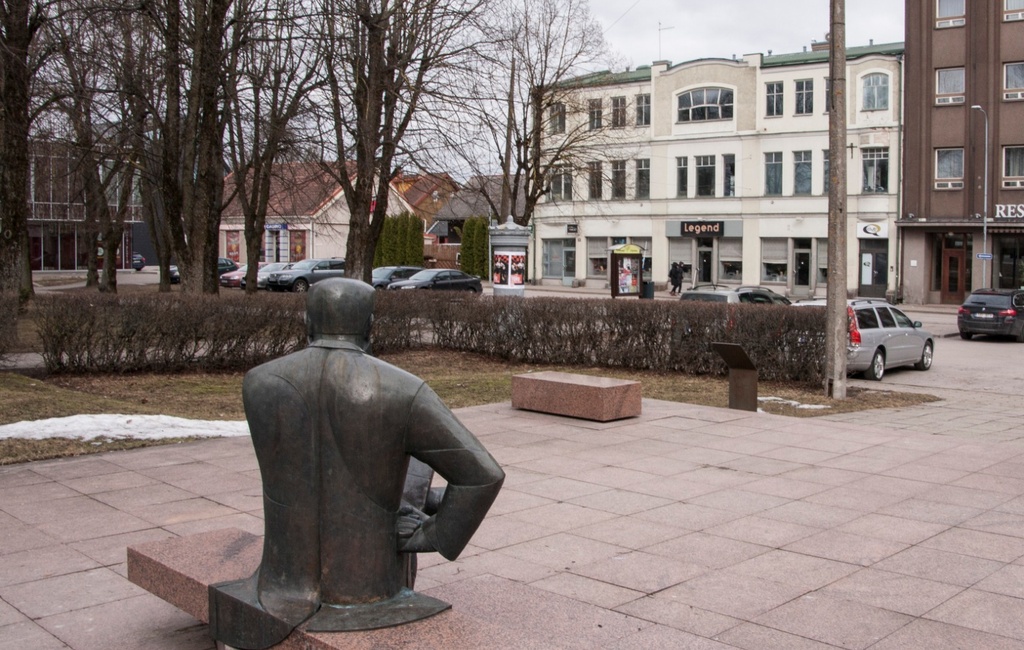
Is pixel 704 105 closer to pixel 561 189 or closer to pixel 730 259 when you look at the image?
pixel 730 259

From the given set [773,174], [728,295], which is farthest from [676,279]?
[728,295]

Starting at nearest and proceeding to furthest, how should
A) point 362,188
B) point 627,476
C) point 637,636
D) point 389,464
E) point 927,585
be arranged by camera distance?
point 389,464 → point 637,636 → point 927,585 → point 627,476 → point 362,188

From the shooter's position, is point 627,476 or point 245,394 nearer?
point 245,394

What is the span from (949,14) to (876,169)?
7.03m

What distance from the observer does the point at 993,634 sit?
5062 mm

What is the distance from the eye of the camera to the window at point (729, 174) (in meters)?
51.2

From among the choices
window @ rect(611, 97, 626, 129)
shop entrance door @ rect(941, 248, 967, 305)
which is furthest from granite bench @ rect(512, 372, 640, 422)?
window @ rect(611, 97, 626, 129)

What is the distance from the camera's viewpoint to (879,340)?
1912 cm

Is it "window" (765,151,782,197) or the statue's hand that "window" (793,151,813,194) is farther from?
the statue's hand

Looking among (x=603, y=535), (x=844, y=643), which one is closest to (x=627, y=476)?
(x=603, y=535)

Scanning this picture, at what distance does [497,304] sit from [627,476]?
36.2 ft

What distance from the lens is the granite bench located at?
11.8 m

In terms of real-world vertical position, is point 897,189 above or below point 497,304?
above

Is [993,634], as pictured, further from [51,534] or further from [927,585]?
[51,534]
